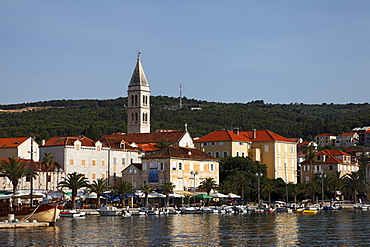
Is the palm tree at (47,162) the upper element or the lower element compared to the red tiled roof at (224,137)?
lower

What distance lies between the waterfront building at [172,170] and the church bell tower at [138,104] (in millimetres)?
31065

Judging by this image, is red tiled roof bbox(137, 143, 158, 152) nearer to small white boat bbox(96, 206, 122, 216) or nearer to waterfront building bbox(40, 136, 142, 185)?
waterfront building bbox(40, 136, 142, 185)

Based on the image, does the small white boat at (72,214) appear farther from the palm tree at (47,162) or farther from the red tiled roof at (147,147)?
the red tiled roof at (147,147)

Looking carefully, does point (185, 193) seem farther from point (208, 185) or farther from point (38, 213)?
point (38, 213)

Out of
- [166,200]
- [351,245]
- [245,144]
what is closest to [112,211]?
[166,200]

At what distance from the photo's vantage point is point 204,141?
132500mm

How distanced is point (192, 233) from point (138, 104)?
83530 millimetres

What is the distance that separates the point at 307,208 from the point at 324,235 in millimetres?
42513

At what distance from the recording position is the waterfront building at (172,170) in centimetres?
10462

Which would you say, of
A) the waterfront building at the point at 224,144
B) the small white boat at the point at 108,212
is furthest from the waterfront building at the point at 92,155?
the small white boat at the point at 108,212

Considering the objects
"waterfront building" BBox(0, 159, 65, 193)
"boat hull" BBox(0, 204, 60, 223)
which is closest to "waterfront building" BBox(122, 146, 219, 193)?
"waterfront building" BBox(0, 159, 65, 193)

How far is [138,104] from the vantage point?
140250mm

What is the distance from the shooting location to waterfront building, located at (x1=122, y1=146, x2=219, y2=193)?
10462 centimetres

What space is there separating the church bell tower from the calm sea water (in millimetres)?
67308
